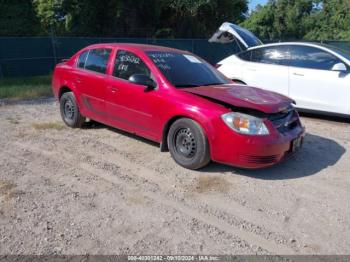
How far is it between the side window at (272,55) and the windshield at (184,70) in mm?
2652

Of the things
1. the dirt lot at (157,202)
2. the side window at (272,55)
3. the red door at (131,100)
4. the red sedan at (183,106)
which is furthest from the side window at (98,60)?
the side window at (272,55)

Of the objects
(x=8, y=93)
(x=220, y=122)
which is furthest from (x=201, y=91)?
(x=8, y=93)

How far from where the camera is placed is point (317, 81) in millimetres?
7176

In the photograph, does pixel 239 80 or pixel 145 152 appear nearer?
pixel 145 152

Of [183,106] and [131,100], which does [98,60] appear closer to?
[131,100]

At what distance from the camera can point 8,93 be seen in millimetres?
10203

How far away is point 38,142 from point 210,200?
3.17 meters

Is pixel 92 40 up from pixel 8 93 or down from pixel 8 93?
up

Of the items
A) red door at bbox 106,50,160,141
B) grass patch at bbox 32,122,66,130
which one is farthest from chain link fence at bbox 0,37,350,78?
red door at bbox 106,50,160,141

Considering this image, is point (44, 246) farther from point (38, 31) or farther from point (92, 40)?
point (38, 31)

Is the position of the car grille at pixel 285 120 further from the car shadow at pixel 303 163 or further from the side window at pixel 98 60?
the side window at pixel 98 60

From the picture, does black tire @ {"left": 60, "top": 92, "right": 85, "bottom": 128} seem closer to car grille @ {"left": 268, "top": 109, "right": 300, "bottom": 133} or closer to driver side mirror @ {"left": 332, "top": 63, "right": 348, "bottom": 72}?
car grille @ {"left": 268, "top": 109, "right": 300, "bottom": 133}

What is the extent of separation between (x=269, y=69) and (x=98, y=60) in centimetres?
384

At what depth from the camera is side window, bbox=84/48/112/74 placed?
577 cm
